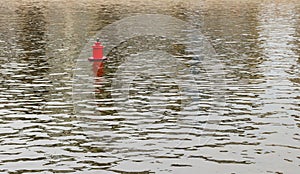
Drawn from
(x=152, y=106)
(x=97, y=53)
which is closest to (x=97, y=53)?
(x=97, y=53)

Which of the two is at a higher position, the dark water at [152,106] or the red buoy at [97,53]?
the red buoy at [97,53]

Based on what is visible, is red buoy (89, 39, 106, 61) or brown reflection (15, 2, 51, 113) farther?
red buoy (89, 39, 106, 61)

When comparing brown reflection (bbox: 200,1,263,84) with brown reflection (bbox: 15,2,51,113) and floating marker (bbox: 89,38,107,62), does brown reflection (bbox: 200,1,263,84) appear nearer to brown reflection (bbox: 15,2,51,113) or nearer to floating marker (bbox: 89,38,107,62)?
floating marker (bbox: 89,38,107,62)

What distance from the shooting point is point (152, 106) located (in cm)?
2152

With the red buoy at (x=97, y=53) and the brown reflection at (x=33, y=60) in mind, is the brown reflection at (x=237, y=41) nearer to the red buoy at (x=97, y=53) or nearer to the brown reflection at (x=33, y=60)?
the red buoy at (x=97, y=53)

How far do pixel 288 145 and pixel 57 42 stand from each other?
2699 cm

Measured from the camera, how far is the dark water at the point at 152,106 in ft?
50.5

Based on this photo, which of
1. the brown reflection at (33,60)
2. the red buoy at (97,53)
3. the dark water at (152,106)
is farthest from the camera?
the red buoy at (97,53)

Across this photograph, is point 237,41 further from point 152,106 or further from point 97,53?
point 152,106

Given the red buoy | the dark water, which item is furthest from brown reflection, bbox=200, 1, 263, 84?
the red buoy

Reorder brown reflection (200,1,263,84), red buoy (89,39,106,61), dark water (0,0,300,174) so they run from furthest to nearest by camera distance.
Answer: red buoy (89,39,106,61), brown reflection (200,1,263,84), dark water (0,0,300,174)

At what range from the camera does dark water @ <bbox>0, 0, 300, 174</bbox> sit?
1539cm

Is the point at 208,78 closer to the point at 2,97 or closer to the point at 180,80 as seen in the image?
the point at 180,80

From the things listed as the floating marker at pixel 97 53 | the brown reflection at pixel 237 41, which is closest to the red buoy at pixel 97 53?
the floating marker at pixel 97 53
